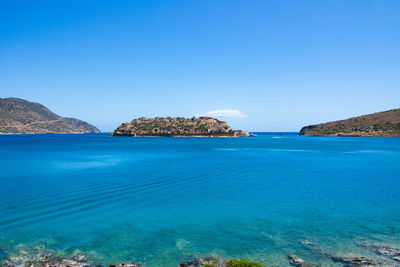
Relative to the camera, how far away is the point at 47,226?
1279 centimetres

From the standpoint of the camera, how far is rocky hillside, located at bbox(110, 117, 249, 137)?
174m

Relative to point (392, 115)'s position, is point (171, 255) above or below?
below

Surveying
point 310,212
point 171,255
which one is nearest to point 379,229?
point 310,212

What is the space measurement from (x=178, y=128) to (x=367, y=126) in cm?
11229

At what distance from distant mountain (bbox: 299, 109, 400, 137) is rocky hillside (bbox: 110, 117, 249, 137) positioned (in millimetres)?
56038

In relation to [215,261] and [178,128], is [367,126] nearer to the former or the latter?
[178,128]

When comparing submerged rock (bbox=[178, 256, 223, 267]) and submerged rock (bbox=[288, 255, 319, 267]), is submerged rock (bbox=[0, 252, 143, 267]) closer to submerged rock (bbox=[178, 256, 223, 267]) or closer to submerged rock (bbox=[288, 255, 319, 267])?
submerged rock (bbox=[178, 256, 223, 267])

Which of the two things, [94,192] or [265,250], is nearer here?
[265,250]

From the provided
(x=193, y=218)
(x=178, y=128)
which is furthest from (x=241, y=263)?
(x=178, y=128)

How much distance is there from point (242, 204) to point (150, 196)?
659cm

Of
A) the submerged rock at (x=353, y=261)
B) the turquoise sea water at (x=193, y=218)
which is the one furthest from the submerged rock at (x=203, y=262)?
the submerged rock at (x=353, y=261)

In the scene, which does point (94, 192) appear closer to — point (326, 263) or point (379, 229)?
point (326, 263)

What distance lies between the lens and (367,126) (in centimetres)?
14788

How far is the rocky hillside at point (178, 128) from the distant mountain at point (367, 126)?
184 feet
